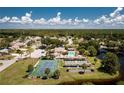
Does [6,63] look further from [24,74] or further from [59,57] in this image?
[59,57]

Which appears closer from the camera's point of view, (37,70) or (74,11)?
(74,11)

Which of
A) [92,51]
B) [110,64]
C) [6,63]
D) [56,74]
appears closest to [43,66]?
[56,74]

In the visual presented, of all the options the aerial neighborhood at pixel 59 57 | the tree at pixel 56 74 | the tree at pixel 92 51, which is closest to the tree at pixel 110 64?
the aerial neighborhood at pixel 59 57

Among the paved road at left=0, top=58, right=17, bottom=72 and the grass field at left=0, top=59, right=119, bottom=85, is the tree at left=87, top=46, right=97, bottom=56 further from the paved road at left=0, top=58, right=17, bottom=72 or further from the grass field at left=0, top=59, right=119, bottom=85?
the paved road at left=0, top=58, right=17, bottom=72
